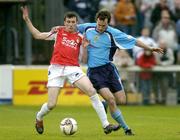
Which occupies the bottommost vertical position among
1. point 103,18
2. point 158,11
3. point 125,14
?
point 125,14

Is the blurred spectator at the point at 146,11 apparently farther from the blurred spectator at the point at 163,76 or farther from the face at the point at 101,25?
the face at the point at 101,25

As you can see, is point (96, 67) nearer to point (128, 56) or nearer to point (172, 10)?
point (128, 56)

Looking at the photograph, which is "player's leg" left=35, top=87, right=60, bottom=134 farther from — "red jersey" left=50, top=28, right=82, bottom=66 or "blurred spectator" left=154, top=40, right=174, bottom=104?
"blurred spectator" left=154, top=40, right=174, bottom=104

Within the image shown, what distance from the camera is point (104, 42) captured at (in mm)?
13992

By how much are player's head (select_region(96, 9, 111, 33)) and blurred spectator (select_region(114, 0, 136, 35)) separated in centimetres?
1160

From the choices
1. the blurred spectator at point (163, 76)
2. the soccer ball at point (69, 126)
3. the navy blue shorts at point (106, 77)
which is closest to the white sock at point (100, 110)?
the navy blue shorts at point (106, 77)

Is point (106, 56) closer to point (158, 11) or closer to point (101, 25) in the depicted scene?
point (101, 25)

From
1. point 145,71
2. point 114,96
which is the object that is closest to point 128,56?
point 145,71

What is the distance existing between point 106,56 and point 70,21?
39.4 inches

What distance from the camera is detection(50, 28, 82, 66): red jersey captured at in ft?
45.3

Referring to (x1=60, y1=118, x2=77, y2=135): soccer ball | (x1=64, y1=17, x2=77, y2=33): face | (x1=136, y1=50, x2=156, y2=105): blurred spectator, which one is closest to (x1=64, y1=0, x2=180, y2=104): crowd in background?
(x1=136, y1=50, x2=156, y2=105): blurred spectator

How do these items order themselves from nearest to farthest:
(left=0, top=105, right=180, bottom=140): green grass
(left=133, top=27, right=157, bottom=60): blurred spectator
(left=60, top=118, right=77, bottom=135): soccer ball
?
1. (left=0, top=105, right=180, bottom=140): green grass
2. (left=60, top=118, right=77, bottom=135): soccer ball
3. (left=133, top=27, right=157, bottom=60): blurred spectator

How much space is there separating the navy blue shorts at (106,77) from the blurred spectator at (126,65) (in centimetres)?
1021

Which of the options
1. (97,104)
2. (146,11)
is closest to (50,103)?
(97,104)
